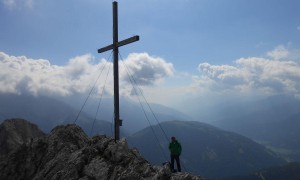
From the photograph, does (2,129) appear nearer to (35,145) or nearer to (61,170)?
(35,145)

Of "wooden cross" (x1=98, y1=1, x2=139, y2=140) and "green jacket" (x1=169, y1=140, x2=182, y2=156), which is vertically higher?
"wooden cross" (x1=98, y1=1, x2=139, y2=140)

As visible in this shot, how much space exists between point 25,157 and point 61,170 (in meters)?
5.54

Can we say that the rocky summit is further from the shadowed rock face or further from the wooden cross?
the shadowed rock face

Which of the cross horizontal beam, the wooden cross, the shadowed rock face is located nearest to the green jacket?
the wooden cross

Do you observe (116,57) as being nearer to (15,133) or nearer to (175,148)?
(175,148)

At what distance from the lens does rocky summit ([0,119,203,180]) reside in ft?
58.0

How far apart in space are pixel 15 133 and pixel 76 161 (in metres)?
33.6

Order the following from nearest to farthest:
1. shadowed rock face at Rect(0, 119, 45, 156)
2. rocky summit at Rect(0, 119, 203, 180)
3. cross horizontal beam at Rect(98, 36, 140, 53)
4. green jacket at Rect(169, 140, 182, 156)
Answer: rocky summit at Rect(0, 119, 203, 180) < cross horizontal beam at Rect(98, 36, 140, 53) < green jacket at Rect(169, 140, 182, 156) < shadowed rock face at Rect(0, 119, 45, 156)

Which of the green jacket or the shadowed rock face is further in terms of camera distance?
the shadowed rock face

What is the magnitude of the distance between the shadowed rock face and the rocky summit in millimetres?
22064

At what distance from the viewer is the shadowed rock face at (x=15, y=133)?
4647 cm

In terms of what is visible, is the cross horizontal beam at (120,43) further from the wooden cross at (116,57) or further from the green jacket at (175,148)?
the green jacket at (175,148)

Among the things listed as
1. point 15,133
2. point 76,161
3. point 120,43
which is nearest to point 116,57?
point 120,43

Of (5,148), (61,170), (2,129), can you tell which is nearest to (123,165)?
(61,170)
